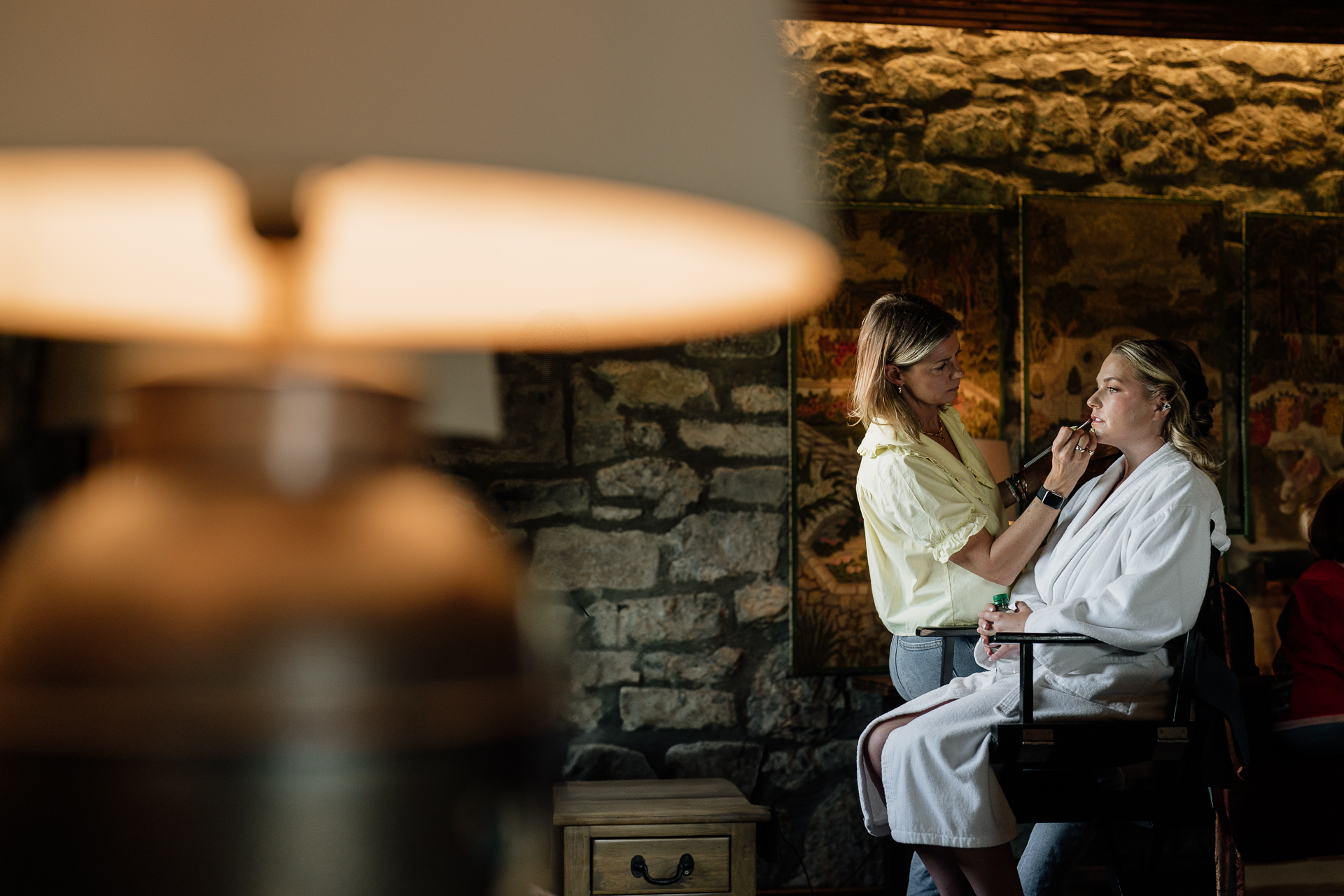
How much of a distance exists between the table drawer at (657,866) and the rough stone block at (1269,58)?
3.25 meters

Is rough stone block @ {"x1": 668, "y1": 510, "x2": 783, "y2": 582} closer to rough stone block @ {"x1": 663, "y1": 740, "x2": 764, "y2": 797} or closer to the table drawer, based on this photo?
rough stone block @ {"x1": 663, "y1": 740, "x2": 764, "y2": 797}

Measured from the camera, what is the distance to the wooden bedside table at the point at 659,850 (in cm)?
265

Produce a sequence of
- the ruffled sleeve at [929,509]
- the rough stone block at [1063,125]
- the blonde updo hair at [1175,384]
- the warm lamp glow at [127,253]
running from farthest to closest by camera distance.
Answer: the rough stone block at [1063,125]
the blonde updo hair at [1175,384]
the ruffled sleeve at [929,509]
the warm lamp glow at [127,253]

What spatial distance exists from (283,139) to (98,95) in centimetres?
7

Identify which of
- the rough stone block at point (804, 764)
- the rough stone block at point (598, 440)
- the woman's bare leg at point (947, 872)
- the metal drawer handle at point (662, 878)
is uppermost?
the rough stone block at point (598, 440)

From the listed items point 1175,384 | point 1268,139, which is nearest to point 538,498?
point 1175,384

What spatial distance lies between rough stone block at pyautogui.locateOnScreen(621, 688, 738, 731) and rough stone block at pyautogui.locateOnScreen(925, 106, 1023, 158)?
2.01m

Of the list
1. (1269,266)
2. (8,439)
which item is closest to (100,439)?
(8,439)

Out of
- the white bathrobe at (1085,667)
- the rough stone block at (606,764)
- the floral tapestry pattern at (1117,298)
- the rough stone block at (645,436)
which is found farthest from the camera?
the floral tapestry pattern at (1117,298)

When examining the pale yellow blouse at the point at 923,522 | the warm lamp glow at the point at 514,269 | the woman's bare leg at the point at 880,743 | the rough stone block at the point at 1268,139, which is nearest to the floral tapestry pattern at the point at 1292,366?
the rough stone block at the point at 1268,139

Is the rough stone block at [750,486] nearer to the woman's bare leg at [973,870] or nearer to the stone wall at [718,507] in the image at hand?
the stone wall at [718,507]

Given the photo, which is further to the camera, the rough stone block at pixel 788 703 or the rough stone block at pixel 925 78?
the rough stone block at pixel 925 78

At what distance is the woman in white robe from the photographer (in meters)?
2.23

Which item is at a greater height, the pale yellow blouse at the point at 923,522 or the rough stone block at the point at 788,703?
the pale yellow blouse at the point at 923,522
